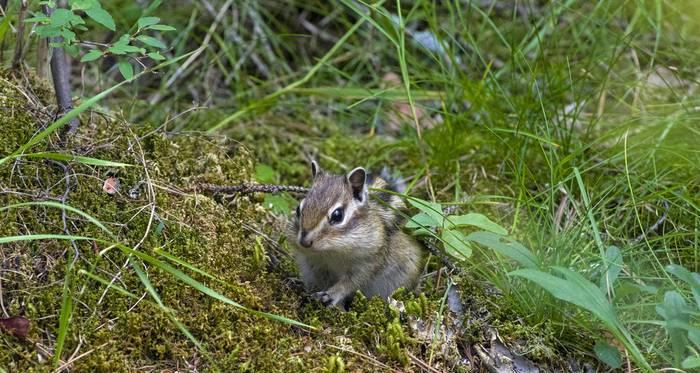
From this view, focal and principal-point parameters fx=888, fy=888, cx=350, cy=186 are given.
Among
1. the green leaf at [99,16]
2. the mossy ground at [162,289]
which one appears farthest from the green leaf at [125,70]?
the mossy ground at [162,289]

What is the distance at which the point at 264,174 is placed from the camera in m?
5.12

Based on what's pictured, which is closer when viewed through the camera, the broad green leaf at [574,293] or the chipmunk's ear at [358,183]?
the broad green leaf at [574,293]

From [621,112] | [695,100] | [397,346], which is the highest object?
[695,100]

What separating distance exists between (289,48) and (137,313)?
339 cm

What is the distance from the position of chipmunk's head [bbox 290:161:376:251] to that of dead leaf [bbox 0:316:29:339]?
1200mm

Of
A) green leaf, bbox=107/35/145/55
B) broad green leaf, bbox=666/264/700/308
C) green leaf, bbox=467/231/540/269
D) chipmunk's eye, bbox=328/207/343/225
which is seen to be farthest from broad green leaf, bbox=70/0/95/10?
broad green leaf, bbox=666/264/700/308

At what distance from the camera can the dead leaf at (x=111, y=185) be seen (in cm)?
382

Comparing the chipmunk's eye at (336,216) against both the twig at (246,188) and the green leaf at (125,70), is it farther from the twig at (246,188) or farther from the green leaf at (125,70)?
the green leaf at (125,70)

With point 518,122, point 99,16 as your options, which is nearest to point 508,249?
point 518,122

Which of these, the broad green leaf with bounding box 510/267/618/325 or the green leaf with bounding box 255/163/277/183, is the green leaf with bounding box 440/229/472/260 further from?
the green leaf with bounding box 255/163/277/183

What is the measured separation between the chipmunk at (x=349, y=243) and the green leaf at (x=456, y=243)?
260mm

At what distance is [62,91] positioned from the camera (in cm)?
391

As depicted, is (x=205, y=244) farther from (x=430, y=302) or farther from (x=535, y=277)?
(x=535, y=277)

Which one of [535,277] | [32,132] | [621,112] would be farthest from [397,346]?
[621,112]
